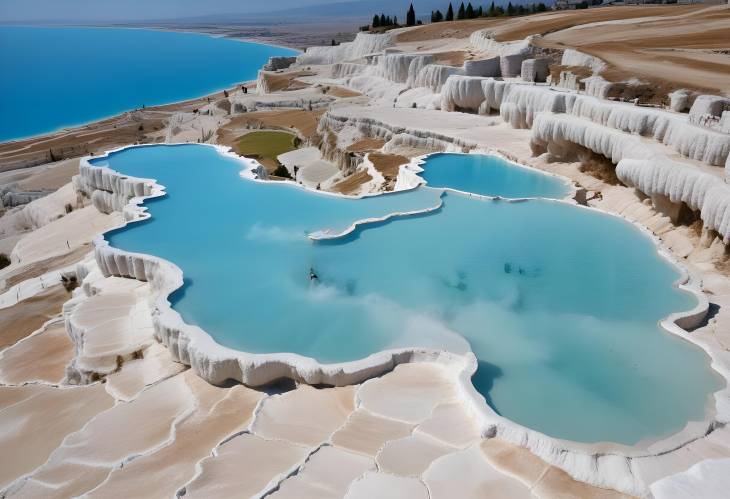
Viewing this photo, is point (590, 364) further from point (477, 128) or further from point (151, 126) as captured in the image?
point (151, 126)

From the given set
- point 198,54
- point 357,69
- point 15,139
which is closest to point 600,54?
point 357,69

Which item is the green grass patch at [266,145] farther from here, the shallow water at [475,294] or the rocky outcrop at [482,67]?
the shallow water at [475,294]

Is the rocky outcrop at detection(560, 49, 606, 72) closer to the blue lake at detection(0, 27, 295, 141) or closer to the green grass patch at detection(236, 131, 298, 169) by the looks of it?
the green grass patch at detection(236, 131, 298, 169)

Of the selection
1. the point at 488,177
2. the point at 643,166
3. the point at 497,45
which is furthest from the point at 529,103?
the point at 497,45

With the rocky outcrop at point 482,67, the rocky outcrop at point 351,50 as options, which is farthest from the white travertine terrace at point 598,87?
the rocky outcrop at point 351,50

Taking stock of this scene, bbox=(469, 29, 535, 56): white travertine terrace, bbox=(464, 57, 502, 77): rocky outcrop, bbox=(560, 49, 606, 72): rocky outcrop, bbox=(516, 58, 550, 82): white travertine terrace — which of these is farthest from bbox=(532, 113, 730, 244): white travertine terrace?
bbox=(469, 29, 535, 56): white travertine terrace

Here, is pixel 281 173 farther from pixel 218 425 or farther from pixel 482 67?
pixel 218 425
